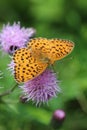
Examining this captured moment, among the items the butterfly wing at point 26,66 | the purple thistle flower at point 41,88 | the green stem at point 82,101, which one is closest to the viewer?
the butterfly wing at point 26,66

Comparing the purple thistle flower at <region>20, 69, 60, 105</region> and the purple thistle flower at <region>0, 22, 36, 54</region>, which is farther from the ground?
the purple thistle flower at <region>0, 22, 36, 54</region>

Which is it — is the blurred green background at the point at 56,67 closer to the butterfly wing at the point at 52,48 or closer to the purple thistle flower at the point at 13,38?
the purple thistle flower at the point at 13,38

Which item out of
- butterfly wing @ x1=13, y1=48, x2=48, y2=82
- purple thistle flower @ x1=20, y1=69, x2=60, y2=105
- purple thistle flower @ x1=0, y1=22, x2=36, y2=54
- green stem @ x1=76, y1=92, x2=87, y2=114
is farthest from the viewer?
green stem @ x1=76, y1=92, x2=87, y2=114

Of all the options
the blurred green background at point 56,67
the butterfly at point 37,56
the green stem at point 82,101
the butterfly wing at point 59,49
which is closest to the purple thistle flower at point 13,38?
the blurred green background at point 56,67

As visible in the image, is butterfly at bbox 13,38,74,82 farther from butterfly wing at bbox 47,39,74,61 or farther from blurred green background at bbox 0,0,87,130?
blurred green background at bbox 0,0,87,130

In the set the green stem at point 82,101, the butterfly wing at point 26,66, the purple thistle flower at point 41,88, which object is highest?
the butterfly wing at point 26,66

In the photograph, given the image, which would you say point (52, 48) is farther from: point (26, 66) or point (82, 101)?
Answer: point (82, 101)

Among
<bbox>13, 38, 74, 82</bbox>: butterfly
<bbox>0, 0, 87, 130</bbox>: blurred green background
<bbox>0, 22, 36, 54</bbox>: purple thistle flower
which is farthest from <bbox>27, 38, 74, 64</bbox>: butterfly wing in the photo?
<bbox>0, 0, 87, 130</bbox>: blurred green background
